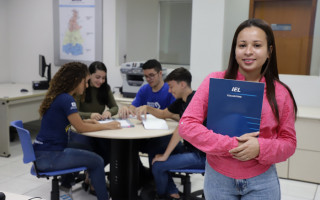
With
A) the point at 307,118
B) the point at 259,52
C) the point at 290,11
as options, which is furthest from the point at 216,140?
the point at 290,11

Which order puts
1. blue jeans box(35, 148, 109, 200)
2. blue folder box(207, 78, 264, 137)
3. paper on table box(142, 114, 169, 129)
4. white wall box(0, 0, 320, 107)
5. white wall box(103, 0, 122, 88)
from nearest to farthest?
blue folder box(207, 78, 264, 137) → blue jeans box(35, 148, 109, 200) → paper on table box(142, 114, 169, 129) → white wall box(0, 0, 320, 107) → white wall box(103, 0, 122, 88)

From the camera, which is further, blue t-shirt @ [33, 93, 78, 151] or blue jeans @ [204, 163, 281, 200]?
blue t-shirt @ [33, 93, 78, 151]

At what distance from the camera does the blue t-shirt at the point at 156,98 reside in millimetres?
3111

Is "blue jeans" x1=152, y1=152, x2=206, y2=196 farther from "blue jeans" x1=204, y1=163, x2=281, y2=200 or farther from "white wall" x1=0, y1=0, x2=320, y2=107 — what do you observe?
"white wall" x1=0, y1=0, x2=320, y2=107

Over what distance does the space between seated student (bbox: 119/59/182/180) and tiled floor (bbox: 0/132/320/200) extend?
22.9 inches

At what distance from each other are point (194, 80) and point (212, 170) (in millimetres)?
2916

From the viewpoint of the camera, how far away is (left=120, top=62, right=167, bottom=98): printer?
3.85 m

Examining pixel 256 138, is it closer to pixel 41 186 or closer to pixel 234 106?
pixel 234 106

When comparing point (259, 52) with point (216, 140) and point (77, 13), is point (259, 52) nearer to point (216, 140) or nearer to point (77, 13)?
point (216, 140)

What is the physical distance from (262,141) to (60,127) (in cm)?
166

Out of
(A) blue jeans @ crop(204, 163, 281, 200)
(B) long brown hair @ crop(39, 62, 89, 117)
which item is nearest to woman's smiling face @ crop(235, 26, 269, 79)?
(A) blue jeans @ crop(204, 163, 281, 200)

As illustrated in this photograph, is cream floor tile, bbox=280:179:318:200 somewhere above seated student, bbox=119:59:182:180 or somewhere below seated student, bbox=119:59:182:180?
below

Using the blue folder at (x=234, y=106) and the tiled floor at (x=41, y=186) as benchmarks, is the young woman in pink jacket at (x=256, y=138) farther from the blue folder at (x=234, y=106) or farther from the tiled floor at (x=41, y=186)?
the tiled floor at (x=41, y=186)

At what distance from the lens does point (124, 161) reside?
2.61m
